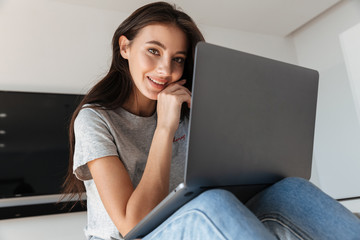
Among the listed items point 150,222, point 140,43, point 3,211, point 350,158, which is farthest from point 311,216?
point 350,158

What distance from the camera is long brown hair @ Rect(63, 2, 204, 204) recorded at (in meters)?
1.18

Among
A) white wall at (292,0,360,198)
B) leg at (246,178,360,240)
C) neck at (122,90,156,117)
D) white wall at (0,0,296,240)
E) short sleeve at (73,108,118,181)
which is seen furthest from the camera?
white wall at (292,0,360,198)

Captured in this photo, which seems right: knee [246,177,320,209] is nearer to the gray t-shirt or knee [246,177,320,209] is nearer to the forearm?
the forearm

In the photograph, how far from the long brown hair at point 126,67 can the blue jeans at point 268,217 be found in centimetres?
61

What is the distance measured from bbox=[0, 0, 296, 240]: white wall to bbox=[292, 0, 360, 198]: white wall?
2.39m

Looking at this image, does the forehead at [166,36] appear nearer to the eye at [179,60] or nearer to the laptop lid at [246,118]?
the eye at [179,60]

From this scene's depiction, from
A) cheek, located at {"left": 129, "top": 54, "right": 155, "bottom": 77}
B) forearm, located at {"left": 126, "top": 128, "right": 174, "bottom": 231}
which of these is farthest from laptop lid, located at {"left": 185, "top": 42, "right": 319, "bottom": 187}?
cheek, located at {"left": 129, "top": 54, "right": 155, "bottom": 77}

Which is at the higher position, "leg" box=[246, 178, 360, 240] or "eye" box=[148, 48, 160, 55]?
"eye" box=[148, 48, 160, 55]

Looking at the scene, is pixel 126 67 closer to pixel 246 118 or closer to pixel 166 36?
pixel 166 36

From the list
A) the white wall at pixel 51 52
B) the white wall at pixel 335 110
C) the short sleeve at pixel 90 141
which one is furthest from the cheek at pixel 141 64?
the white wall at pixel 335 110

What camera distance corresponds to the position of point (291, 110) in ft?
2.64

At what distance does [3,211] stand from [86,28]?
1.68 meters

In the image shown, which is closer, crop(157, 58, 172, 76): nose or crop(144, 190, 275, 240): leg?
crop(144, 190, 275, 240): leg

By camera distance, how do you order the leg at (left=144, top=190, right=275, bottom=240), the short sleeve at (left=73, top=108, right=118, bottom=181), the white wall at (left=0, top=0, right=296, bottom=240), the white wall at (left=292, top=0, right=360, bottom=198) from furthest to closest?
the white wall at (left=292, top=0, right=360, bottom=198) < the white wall at (left=0, top=0, right=296, bottom=240) < the short sleeve at (left=73, top=108, right=118, bottom=181) < the leg at (left=144, top=190, right=275, bottom=240)
